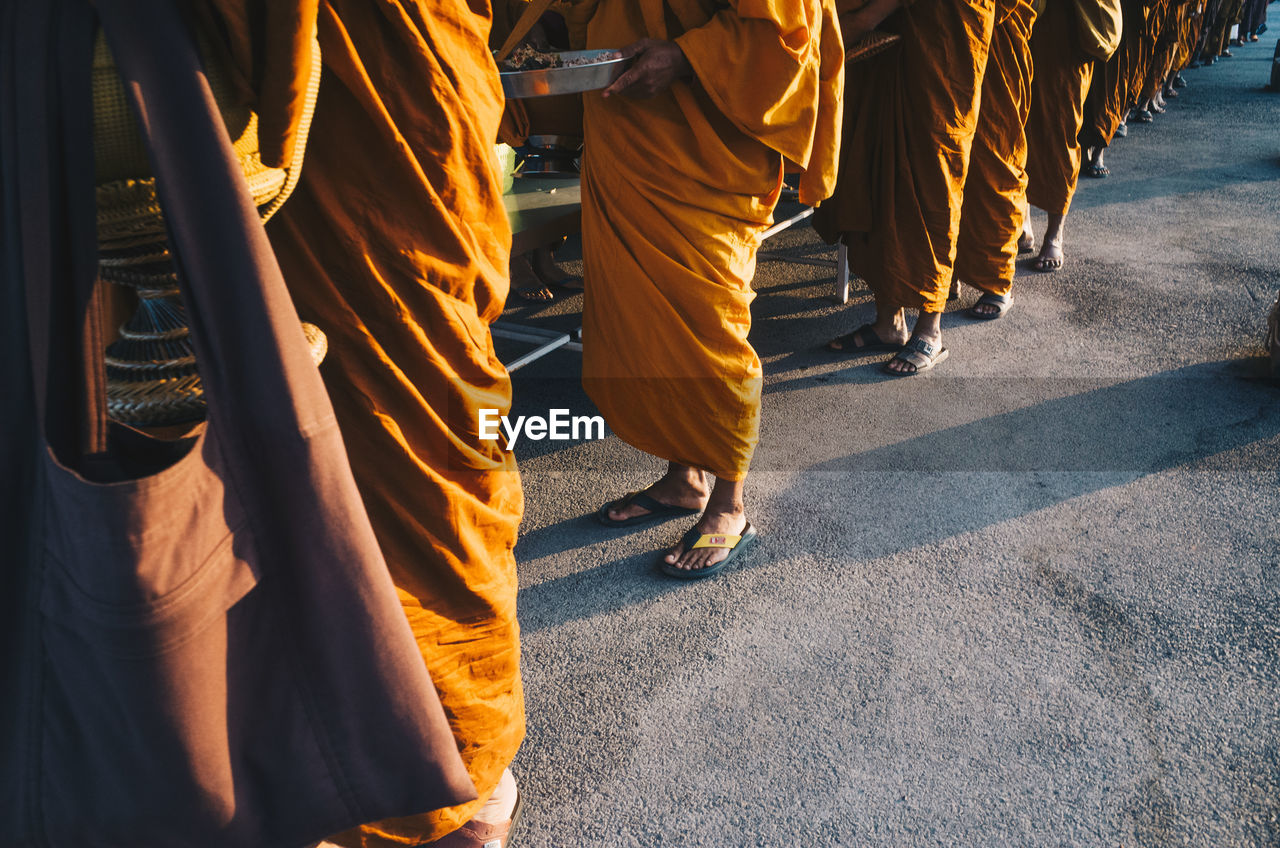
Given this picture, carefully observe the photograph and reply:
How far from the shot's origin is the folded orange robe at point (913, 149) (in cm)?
314

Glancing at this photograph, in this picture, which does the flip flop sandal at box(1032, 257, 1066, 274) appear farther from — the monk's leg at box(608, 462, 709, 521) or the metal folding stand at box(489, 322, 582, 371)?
the monk's leg at box(608, 462, 709, 521)

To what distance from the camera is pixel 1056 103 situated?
13.6 ft

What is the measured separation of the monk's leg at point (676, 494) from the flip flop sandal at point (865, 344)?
1335mm

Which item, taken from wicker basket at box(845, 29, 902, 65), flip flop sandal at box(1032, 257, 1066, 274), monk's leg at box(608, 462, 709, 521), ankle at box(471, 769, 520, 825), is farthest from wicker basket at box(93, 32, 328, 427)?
flip flop sandal at box(1032, 257, 1066, 274)

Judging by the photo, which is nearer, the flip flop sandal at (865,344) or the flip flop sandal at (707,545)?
the flip flop sandal at (707,545)

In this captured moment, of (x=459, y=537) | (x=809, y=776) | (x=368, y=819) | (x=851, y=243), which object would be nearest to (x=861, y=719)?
(x=809, y=776)

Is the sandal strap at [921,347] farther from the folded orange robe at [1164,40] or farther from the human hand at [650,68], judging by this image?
the folded orange robe at [1164,40]

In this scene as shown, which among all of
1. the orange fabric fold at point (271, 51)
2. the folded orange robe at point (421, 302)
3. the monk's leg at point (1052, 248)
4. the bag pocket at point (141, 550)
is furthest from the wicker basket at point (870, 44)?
the bag pocket at point (141, 550)

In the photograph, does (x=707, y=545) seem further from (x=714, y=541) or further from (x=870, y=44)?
(x=870, y=44)

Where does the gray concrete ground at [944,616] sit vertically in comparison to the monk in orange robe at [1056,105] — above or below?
below

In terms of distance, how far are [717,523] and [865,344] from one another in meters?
1.56

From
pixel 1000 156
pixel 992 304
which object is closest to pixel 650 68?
pixel 1000 156

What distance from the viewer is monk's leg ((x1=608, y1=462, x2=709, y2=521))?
101 inches

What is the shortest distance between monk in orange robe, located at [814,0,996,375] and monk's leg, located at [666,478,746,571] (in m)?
1.33
